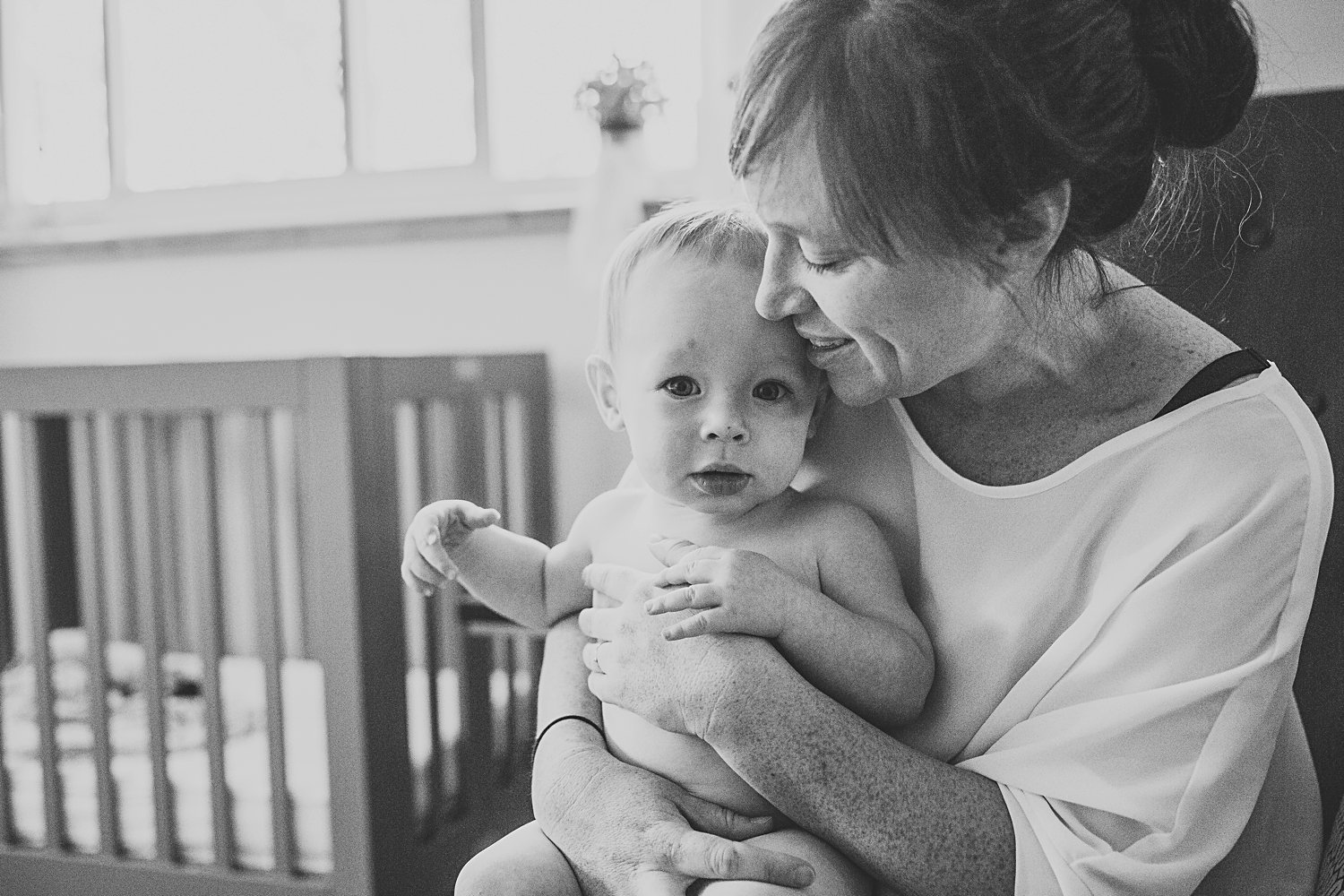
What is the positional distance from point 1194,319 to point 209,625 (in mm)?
1434

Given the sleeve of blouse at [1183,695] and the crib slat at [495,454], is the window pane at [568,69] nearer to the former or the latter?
the crib slat at [495,454]

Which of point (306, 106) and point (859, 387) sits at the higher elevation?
point (306, 106)

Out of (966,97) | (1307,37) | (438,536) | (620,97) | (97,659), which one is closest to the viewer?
(966,97)

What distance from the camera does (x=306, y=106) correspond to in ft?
8.98

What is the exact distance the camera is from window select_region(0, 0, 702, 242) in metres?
2.49

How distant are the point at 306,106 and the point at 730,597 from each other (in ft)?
7.59

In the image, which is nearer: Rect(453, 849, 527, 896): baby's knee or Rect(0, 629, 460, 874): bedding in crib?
Rect(453, 849, 527, 896): baby's knee

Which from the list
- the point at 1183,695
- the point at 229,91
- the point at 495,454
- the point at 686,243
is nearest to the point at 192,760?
the point at 495,454

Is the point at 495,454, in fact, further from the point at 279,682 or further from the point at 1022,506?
the point at 1022,506

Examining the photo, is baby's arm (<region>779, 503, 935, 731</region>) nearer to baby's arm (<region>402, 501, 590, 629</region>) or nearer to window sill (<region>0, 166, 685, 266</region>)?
baby's arm (<region>402, 501, 590, 629</region>)

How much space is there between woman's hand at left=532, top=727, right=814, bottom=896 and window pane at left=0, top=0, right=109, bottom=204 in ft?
8.64

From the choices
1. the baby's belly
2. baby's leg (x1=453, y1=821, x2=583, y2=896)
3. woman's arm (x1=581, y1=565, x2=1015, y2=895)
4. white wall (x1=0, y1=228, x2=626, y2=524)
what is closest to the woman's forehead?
woman's arm (x1=581, y1=565, x2=1015, y2=895)

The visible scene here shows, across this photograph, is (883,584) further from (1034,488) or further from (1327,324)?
(1327,324)

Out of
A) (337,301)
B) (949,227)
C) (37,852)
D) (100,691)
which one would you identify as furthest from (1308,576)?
(337,301)
